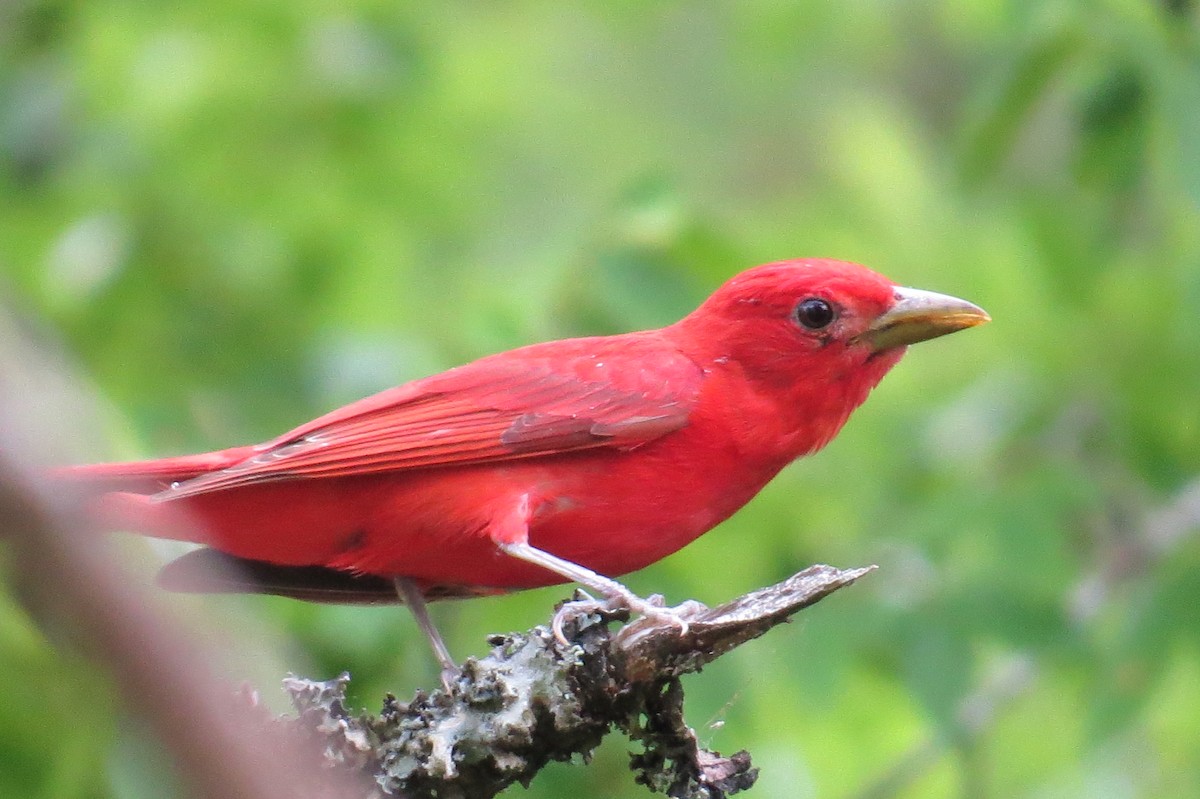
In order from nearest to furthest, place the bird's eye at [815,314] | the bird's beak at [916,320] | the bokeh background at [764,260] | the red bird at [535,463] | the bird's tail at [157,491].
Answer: the bird's tail at [157,491] < the red bird at [535,463] < the bird's beak at [916,320] < the bird's eye at [815,314] < the bokeh background at [764,260]

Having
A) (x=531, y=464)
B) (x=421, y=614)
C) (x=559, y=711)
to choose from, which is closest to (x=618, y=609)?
(x=559, y=711)

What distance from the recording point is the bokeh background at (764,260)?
5.06 metres

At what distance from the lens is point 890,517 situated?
614 centimetres

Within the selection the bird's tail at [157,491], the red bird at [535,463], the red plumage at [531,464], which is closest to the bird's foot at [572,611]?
the red bird at [535,463]

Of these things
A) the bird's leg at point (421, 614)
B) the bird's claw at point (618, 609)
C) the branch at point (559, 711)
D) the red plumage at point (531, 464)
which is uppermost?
the red plumage at point (531, 464)

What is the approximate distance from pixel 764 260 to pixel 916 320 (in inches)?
65.2

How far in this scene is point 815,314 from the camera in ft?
14.8

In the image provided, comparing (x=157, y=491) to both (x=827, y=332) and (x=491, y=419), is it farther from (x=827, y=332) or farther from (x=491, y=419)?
(x=827, y=332)

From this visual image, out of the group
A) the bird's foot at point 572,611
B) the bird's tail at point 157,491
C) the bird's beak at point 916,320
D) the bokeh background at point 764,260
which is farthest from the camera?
the bokeh background at point 764,260

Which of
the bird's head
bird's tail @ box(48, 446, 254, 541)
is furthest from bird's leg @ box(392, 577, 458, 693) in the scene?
the bird's head

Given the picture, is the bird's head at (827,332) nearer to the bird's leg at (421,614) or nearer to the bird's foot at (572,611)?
the bird's leg at (421,614)

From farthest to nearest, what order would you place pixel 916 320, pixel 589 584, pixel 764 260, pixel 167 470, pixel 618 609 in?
pixel 764 260, pixel 916 320, pixel 167 470, pixel 589 584, pixel 618 609

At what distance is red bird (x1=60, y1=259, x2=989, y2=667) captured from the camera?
4059 mm

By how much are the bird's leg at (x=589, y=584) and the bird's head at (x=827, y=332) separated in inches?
36.6
